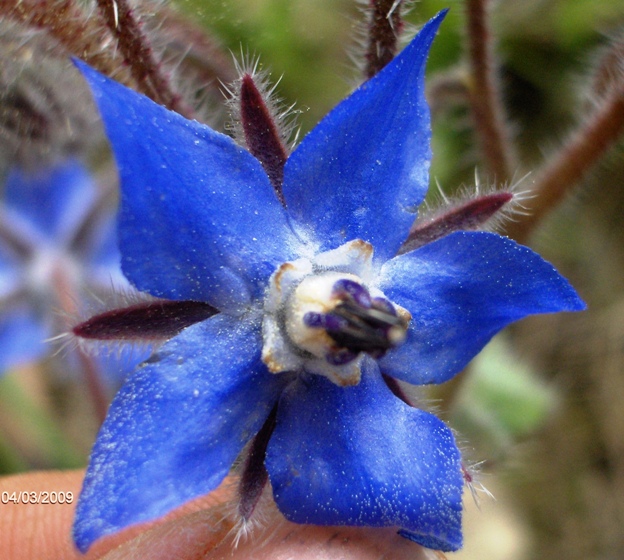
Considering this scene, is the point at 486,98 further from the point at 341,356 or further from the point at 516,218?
the point at 341,356

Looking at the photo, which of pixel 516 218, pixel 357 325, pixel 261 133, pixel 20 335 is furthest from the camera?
pixel 20 335

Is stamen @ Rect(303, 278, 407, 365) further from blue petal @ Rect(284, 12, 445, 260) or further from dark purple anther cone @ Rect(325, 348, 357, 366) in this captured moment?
blue petal @ Rect(284, 12, 445, 260)

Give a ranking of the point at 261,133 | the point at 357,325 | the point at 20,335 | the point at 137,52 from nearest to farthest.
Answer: the point at 357,325 → the point at 261,133 → the point at 137,52 → the point at 20,335

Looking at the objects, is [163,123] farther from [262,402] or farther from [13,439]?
[13,439]

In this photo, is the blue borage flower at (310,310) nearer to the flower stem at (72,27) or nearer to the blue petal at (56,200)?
the flower stem at (72,27)

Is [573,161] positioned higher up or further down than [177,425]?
higher up

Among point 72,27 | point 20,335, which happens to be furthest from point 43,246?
point 72,27

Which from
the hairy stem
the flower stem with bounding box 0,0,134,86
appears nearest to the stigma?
the hairy stem

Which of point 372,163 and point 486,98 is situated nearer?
point 372,163
